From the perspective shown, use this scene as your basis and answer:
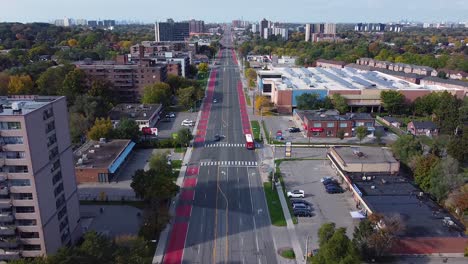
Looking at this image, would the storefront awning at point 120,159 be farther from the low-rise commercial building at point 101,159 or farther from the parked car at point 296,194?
the parked car at point 296,194

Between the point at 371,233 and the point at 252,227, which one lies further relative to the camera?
the point at 252,227

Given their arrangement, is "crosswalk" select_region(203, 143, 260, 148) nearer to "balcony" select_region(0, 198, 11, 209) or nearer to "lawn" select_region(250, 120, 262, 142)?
"lawn" select_region(250, 120, 262, 142)

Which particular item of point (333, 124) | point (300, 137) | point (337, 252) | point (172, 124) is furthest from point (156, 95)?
point (337, 252)

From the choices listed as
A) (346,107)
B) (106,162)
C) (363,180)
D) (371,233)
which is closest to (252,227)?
(371,233)

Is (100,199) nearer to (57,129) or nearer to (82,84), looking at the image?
(57,129)

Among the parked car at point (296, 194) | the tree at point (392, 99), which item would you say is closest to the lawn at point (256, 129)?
the parked car at point (296, 194)

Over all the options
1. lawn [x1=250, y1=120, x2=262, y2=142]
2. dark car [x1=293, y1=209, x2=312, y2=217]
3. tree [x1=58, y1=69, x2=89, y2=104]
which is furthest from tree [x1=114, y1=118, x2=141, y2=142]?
dark car [x1=293, y1=209, x2=312, y2=217]
